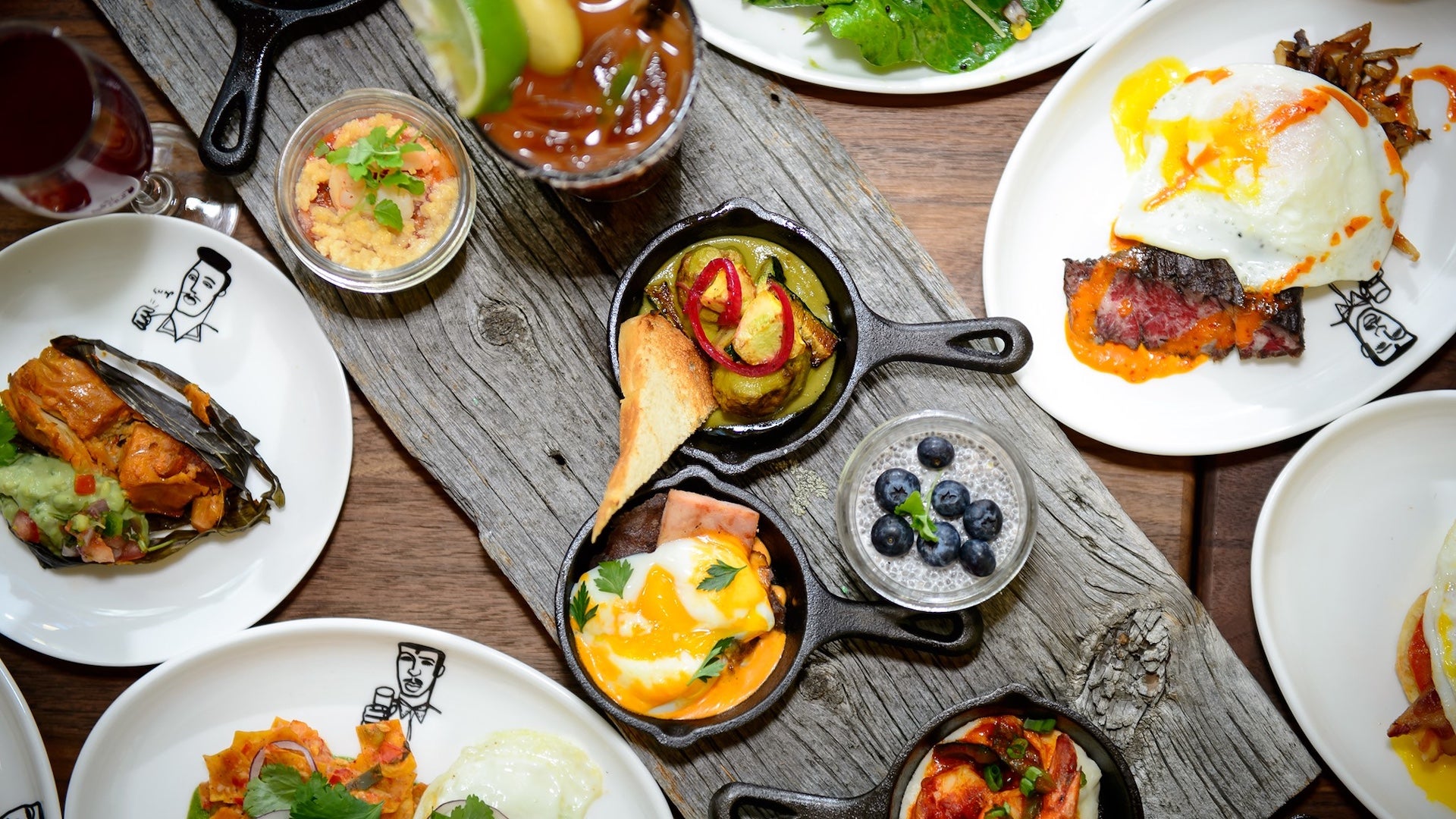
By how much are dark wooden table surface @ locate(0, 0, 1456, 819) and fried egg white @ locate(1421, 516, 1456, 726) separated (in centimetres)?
49

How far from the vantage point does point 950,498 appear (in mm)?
2809

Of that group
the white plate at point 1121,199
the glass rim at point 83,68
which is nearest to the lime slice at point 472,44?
the glass rim at point 83,68

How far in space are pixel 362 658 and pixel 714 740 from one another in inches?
48.0

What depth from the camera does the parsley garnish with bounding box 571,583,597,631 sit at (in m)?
2.75

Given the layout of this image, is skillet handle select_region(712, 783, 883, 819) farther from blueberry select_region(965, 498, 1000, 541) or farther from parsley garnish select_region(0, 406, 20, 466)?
parsley garnish select_region(0, 406, 20, 466)

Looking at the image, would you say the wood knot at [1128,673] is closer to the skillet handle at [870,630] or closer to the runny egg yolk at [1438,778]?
the skillet handle at [870,630]

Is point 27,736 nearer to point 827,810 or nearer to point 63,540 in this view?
point 63,540

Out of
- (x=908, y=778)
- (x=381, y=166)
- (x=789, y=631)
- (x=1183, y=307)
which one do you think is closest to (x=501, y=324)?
(x=381, y=166)

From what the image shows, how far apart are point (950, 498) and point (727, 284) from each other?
0.96 meters

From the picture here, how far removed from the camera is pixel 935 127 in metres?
3.19

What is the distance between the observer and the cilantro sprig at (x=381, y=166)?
9.27 ft

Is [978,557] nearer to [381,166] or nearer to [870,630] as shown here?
[870,630]

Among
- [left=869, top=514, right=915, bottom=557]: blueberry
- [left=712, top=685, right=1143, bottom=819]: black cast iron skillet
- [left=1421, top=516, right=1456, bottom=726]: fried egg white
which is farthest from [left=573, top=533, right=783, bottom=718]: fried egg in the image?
[left=1421, top=516, right=1456, bottom=726]: fried egg white

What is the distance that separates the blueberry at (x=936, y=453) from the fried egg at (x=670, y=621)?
653mm
